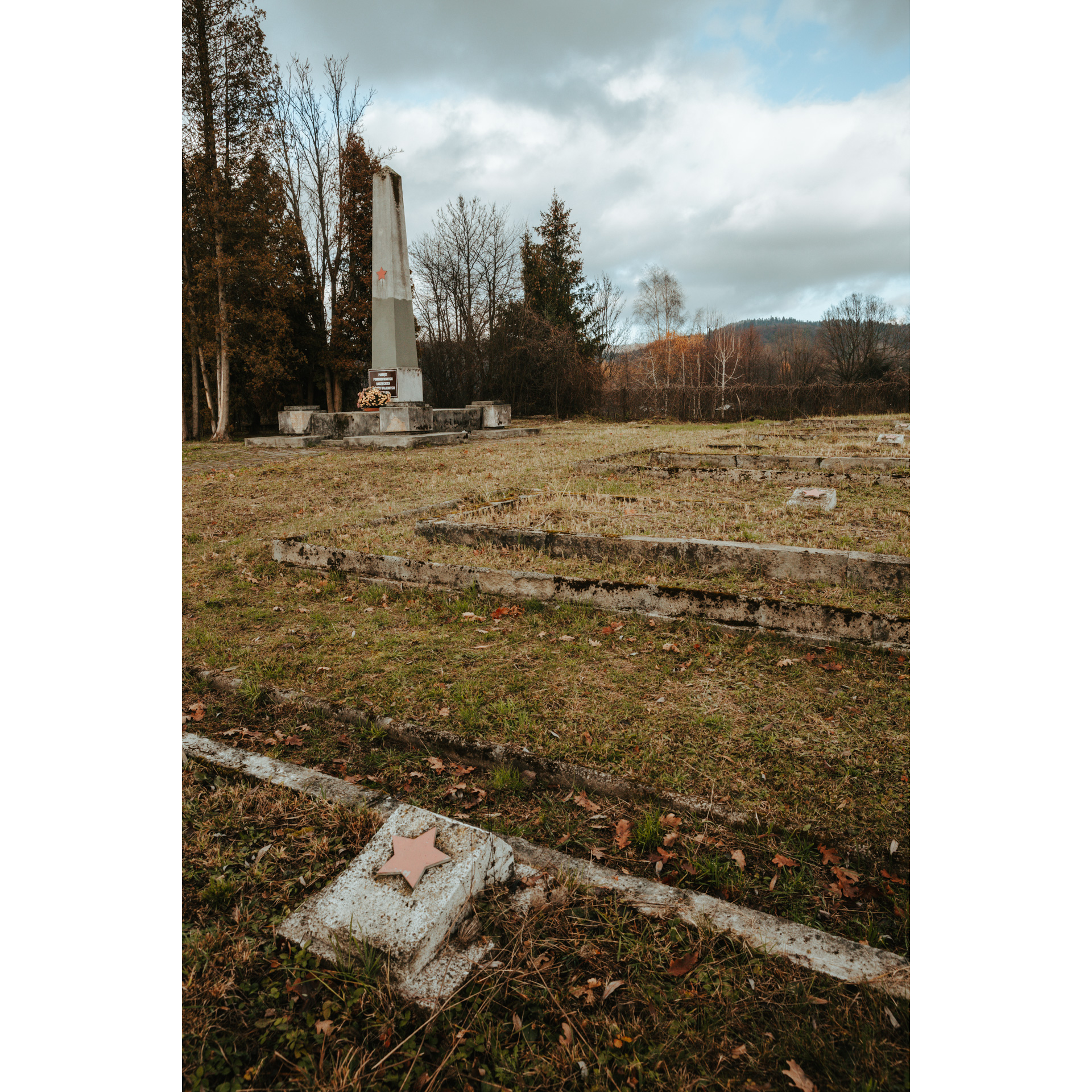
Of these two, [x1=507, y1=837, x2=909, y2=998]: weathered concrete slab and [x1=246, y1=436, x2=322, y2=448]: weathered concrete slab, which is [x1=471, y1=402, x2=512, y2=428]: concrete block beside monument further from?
[x1=507, y1=837, x2=909, y2=998]: weathered concrete slab

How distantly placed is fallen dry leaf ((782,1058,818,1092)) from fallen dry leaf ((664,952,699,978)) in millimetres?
265

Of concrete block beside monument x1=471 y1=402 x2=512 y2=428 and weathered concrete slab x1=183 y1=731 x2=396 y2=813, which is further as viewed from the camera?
concrete block beside monument x1=471 y1=402 x2=512 y2=428

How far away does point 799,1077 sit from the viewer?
1.31 m

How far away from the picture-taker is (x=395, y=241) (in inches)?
610

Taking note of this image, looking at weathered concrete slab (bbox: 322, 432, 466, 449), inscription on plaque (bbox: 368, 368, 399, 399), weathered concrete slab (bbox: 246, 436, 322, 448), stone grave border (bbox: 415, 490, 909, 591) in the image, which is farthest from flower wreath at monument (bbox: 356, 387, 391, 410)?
stone grave border (bbox: 415, 490, 909, 591)

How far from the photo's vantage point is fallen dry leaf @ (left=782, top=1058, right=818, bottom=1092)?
4.23 ft

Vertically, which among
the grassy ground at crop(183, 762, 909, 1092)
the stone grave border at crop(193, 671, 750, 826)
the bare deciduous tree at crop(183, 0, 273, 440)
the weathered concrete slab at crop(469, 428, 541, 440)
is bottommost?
the grassy ground at crop(183, 762, 909, 1092)

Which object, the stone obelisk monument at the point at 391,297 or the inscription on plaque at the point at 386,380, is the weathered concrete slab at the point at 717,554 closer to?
the inscription on plaque at the point at 386,380

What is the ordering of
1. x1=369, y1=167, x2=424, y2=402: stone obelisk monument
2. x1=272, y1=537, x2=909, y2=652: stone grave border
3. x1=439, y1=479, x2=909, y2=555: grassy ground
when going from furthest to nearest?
x1=369, y1=167, x2=424, y2=402: stone obelisk monument
x1=439, y1=479, x2=909, y2=555: grassy ground
x1=272, y1=537, x2=909, y2=652: stone grave border

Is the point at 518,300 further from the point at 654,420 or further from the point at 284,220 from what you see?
the point at 284,220

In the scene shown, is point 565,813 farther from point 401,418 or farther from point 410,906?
point 401,418

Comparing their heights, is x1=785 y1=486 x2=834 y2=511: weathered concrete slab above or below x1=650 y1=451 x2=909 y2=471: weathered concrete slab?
below

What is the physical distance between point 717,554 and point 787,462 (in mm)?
5378

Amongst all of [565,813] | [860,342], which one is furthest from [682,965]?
[860,342]
